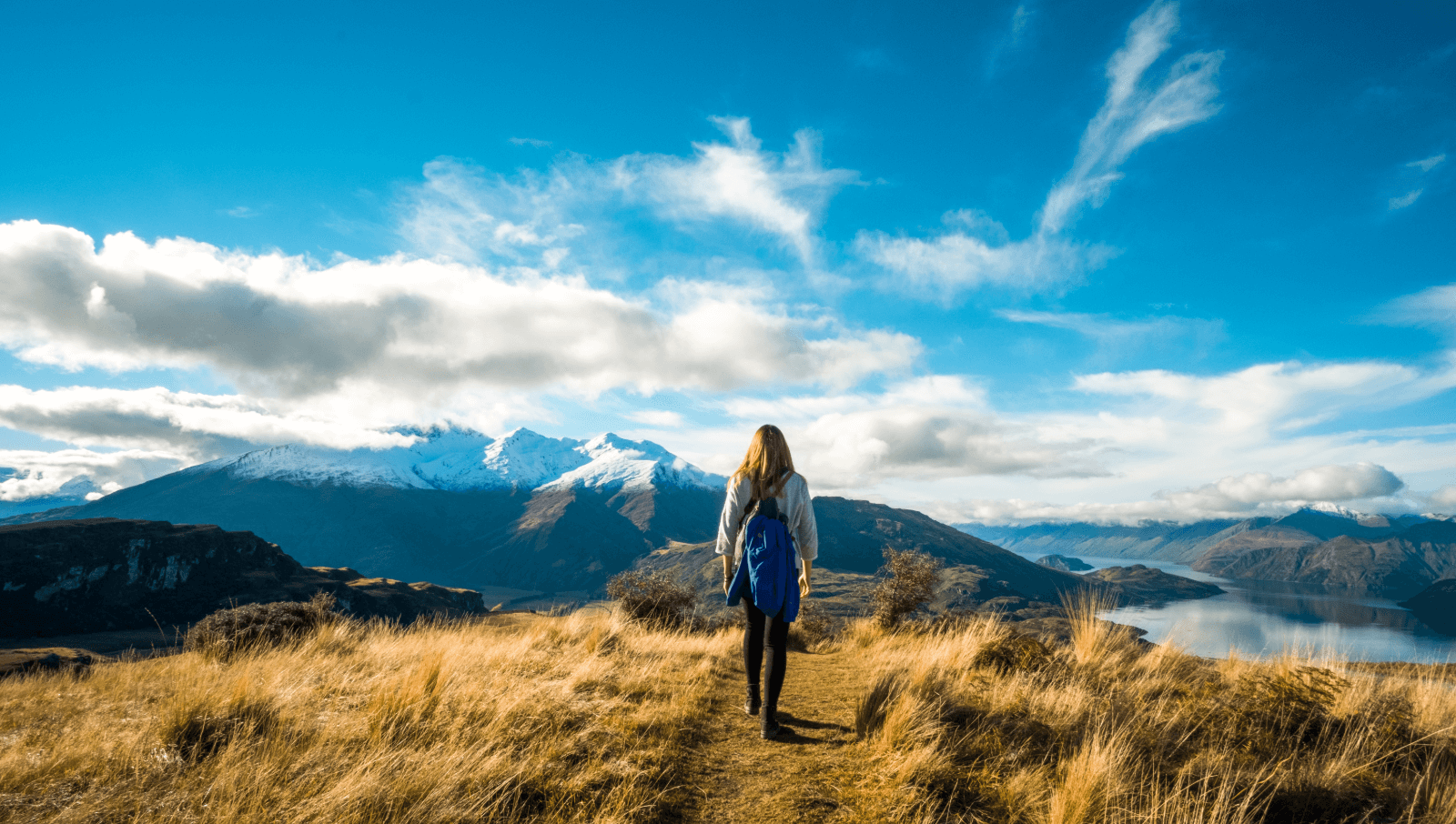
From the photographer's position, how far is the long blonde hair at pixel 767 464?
4.90 meters

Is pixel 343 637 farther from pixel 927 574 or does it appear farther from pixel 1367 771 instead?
pixel 927 574

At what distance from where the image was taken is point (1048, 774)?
3.55 m

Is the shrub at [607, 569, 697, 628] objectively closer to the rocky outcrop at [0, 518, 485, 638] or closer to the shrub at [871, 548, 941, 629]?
the shrub at [871, 548, 941, 629]

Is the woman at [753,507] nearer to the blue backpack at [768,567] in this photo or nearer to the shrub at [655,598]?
the blue backpack at [768,567]

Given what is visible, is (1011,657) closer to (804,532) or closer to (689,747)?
(804,532)

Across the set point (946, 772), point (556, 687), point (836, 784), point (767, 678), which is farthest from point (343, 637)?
point (946, 772)

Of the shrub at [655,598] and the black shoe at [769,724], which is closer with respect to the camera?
the black shoe at [769,724]

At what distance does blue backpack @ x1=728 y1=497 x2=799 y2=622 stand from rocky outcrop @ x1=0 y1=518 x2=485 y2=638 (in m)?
143

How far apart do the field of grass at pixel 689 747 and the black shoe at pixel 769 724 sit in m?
0.12

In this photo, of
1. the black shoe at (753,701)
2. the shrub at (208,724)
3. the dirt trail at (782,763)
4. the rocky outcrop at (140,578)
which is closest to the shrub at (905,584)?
the dirt trail at (782,763)

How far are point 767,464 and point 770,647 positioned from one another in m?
1.42

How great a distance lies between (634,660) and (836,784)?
12.6 feet

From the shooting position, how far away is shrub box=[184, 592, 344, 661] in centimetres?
787

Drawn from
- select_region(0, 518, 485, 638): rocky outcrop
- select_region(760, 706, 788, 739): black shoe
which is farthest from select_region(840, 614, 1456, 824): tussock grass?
select_region(0, 518, 485, 638): rocky outcrop
